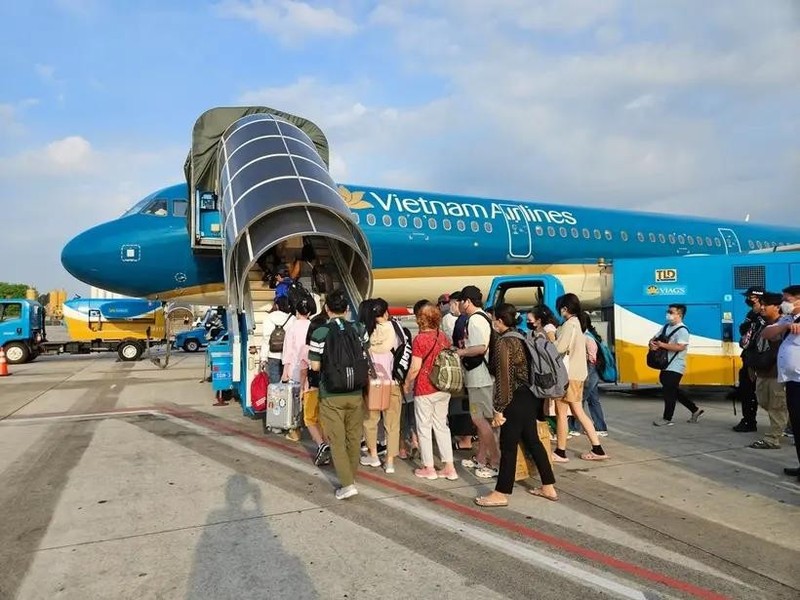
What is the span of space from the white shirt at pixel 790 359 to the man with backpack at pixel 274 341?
5.23m

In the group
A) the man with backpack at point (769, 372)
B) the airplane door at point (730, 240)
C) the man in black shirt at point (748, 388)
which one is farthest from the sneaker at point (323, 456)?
the airplane door at point (730, 240)

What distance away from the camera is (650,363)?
8555 mm

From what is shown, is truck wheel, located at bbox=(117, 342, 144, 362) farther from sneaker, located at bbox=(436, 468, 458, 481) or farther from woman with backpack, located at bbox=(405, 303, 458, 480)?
sneaker, located at bbox=(436, 468, 458, 481)

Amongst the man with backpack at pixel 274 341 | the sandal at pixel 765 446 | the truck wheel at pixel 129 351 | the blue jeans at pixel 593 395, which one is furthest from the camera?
the truck wheel at pixel 129 351

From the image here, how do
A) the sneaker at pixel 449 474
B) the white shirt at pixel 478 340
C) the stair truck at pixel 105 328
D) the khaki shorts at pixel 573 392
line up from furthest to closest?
1. the stair truck at pixel 105 328
2. the khaki shorts at pixel 573 392
3. the sneaker at pixel 449 474
4. the white shirt at pixel 478 340

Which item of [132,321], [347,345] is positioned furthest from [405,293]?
[132,321]

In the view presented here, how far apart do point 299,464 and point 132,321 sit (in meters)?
20.0

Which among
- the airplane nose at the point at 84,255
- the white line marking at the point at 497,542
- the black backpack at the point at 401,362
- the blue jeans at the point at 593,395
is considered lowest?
the white line marking at the point at 497,542

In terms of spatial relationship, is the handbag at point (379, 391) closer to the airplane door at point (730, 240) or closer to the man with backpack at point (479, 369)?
the man with backpack at point (479, 369)

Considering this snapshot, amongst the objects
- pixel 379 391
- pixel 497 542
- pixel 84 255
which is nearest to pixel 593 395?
pixel 379 391

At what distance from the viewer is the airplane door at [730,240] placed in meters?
19.2

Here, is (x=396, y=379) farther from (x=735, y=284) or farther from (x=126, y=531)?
(x=735, y=284)

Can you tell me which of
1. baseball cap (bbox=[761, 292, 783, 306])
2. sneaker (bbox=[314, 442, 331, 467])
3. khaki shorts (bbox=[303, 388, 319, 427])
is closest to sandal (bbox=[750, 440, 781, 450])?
baseball cap (bbox=[761, 292, 783, 306])

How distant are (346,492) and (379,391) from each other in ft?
3.37
